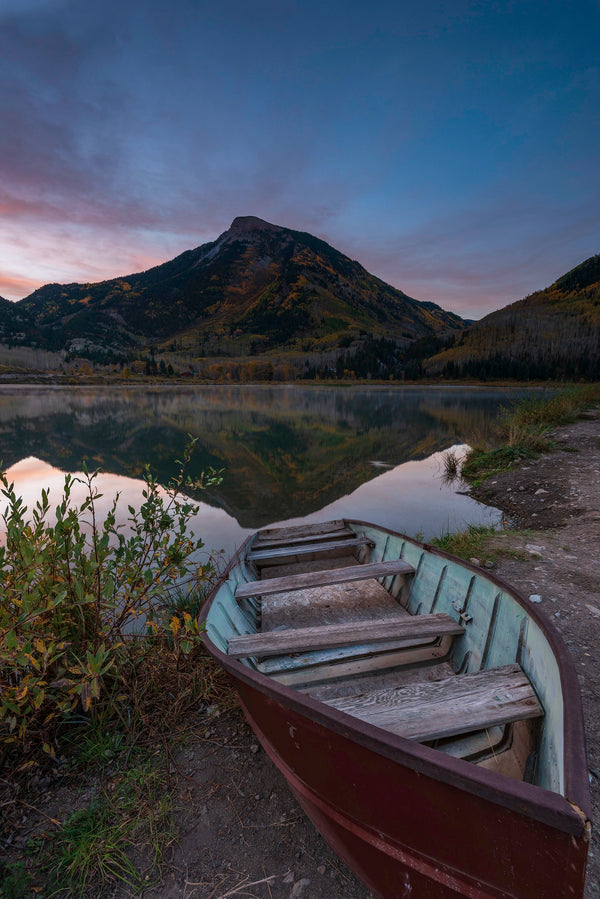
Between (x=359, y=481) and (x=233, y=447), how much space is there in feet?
25.1

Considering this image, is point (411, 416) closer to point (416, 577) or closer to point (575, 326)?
point (416, 577)

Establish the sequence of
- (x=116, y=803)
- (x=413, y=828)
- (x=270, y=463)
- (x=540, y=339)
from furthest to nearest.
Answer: (x=540, y=339) < (x=270, y=463) < (x=116, y=803) < (x=413, y=828)

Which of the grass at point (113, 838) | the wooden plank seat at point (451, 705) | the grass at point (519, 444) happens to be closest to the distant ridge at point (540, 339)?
the grass at point (519, 444)

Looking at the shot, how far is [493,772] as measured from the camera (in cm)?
125

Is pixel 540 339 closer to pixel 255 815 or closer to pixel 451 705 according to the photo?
pixel 451 705

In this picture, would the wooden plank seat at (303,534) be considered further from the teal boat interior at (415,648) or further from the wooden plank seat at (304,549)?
the teal boat interior at (415,648)

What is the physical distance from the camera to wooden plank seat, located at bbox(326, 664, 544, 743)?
1980 millimetres

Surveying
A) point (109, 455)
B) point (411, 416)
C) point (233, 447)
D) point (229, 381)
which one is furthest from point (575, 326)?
point (109, 455)

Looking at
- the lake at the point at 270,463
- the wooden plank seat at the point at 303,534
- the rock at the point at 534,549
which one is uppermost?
the wooden plank seat at the point at 303,534

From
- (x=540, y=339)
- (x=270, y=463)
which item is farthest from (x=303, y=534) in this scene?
(x=540, y=339)

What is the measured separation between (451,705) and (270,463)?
502 inches

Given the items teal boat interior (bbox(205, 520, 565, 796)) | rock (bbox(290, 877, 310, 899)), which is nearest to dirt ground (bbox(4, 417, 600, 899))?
rock (bbox(290, 877, 310, 899))

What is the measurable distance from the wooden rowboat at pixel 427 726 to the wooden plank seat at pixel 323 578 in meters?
0.02

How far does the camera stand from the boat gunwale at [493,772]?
45.3 inches
